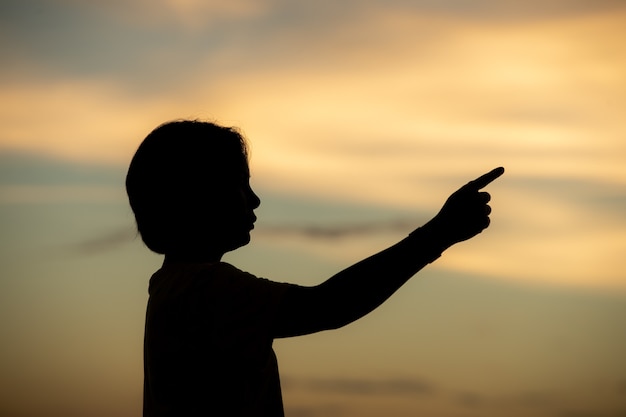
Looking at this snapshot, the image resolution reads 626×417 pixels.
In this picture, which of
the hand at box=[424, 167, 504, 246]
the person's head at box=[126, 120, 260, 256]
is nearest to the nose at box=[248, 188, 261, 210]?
the person's head at box=[126, 120, 260, 256]

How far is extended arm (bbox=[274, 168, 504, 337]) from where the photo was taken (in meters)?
3.22

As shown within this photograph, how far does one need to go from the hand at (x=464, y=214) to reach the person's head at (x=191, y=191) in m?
0.86

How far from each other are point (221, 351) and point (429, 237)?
863mm

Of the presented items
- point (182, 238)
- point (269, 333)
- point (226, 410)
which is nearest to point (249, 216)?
point (182, 238)

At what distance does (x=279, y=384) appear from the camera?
10.9ft

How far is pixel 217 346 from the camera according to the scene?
10.6 ft

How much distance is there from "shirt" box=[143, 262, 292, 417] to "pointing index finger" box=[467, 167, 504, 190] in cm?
78

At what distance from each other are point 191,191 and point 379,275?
0.94 metres

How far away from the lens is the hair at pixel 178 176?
371cm

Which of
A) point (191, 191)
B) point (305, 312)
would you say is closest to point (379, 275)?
point (305, 312)

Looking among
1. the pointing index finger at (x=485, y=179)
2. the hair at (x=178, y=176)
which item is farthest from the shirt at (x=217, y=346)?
the pointing index finger at (x=485, y=179)

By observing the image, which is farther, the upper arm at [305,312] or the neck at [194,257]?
the neck at [194,257]

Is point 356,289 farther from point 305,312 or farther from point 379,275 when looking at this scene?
point 305,312

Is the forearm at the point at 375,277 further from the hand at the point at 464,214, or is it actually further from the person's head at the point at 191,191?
the person's head at the point at 191,191
